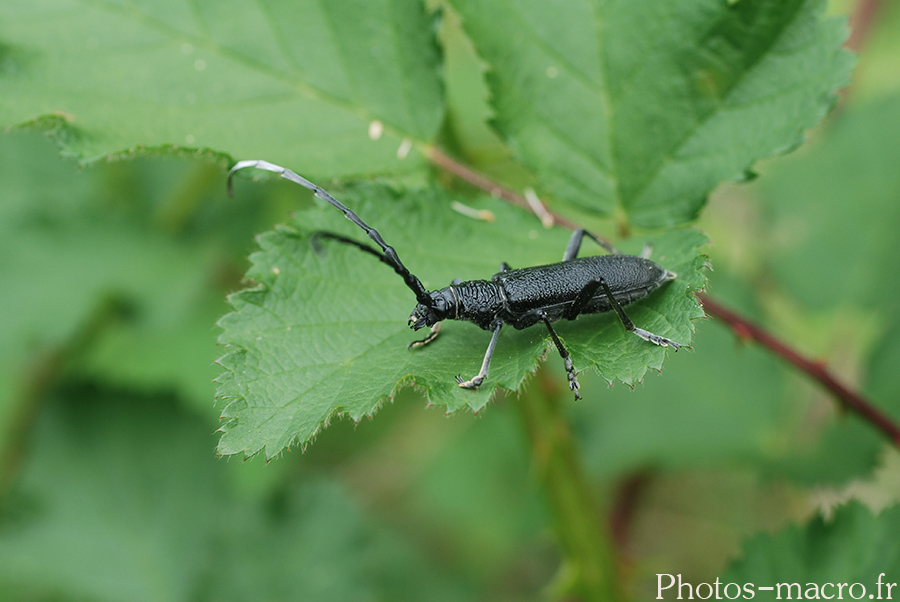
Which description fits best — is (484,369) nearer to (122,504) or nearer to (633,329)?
(633,329)

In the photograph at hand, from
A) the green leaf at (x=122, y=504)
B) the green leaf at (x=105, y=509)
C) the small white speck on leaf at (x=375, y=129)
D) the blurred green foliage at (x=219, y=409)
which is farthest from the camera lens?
the green leaf at (x=105, y=509)

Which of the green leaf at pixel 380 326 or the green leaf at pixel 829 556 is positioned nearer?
the green leaf at pixel 380 326

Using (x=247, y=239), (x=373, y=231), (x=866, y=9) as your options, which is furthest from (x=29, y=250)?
(x=866, y=9)

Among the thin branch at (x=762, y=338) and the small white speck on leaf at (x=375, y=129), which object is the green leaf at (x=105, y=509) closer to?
the small white speck on leaf at (x=375, y=129)

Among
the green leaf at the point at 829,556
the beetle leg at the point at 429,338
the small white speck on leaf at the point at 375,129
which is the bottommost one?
the green leaf at the point at 829,556

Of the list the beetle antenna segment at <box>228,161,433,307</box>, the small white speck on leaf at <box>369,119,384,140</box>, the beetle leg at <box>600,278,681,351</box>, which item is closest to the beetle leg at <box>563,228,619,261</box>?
the beetle leg at <box>600,278,681,351</box>

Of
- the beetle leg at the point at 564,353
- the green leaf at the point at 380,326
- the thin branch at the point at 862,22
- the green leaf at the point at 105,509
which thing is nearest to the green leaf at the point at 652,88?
the green leaf at the point at 380,326

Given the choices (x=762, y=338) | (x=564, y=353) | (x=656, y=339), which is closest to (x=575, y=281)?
(x=564, y=353)
